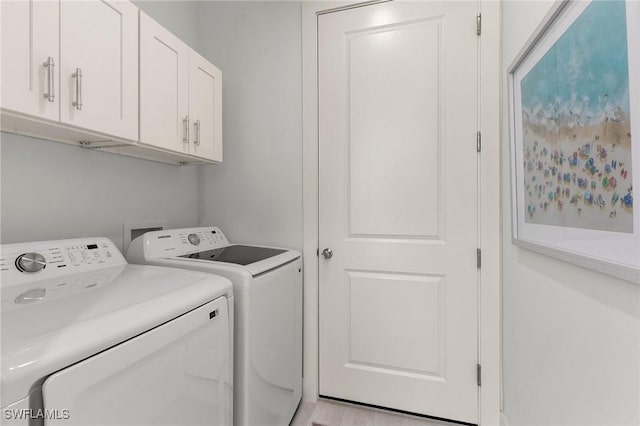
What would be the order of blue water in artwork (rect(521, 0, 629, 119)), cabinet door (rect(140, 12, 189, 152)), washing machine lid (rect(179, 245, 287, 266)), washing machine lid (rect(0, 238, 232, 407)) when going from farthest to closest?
1. washing machine lid (rect(179, 245, 287, 266))
2. cabinet door (rect(140, 12, 189, 152))
3. blue water in artwork (rect(521, 0, 629, 119))
4. washing machine lid (rect(0, 238, 232, 407))

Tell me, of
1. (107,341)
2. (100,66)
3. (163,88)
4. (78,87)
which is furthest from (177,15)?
(107,341)

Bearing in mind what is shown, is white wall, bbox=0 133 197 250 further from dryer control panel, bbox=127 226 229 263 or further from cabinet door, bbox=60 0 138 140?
cabinet door, bbox=60 0 138 140

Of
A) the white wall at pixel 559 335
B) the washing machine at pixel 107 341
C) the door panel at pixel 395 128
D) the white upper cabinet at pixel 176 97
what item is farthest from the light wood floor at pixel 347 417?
the white upper cabinet at pixel 176 97

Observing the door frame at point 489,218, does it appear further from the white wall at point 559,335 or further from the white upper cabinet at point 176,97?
the white upper cabinet at point 176,97

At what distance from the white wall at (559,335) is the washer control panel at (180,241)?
62.3 inches

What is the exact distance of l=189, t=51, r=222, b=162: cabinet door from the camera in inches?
61.5

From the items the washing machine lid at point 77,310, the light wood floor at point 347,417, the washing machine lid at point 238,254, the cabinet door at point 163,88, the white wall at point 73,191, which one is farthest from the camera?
the light wood floor at point 347,417

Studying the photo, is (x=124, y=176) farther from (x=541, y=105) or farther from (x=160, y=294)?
(x=541, y=105)

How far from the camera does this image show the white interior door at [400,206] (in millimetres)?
1599

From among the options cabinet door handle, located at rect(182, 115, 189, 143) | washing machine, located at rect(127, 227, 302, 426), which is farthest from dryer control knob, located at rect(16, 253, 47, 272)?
cabinet door handle, located at rect(182, 115, 189, 143)

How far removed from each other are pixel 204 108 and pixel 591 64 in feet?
5.25

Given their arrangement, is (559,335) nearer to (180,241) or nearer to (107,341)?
(107,341)

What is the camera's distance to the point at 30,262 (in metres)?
1.03

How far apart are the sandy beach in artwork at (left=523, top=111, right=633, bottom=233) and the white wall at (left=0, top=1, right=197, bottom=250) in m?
1.88
